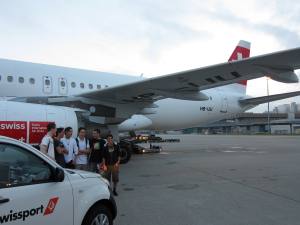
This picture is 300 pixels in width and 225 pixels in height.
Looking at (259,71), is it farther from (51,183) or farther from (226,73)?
(51,183)

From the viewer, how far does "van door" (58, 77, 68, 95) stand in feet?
47.9

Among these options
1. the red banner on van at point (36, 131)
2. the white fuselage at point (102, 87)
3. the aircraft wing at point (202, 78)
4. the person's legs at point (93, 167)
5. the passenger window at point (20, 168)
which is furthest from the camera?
the white fuselage at point (102, 87)

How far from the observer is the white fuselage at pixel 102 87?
45.6 feet

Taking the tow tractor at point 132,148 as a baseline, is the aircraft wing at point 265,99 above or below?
above

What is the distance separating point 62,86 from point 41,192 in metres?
11.2

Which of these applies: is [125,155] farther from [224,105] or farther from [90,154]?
[224,105]

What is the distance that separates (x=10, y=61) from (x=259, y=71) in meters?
9.30

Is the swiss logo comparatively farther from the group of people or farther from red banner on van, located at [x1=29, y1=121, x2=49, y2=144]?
red banner on van, located at [x1=29, y1=121, x2=49, y2=144]

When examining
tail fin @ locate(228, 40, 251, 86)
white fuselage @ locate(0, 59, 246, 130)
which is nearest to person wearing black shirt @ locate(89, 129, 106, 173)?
white fuselage @ locate(0, 59, 246, 130)

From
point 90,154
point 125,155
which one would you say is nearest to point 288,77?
point 90,154

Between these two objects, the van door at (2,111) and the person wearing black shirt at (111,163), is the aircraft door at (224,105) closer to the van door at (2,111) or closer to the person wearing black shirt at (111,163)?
the person wearing black shirt at (111,163)

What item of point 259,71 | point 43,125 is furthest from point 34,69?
point 259,71

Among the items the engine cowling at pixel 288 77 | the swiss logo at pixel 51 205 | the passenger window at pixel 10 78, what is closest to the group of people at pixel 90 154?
the swiss logo at pixel 51 205

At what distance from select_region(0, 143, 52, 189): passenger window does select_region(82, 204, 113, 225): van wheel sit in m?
0.76
